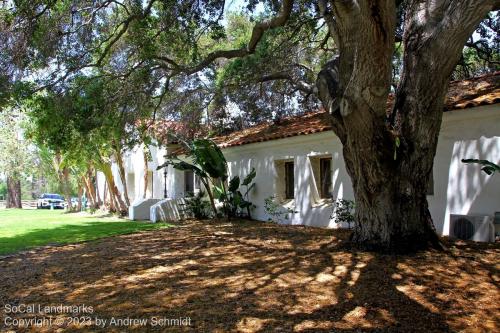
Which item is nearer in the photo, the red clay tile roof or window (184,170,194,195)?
the red clay tile roof

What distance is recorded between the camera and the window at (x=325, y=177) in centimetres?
1350

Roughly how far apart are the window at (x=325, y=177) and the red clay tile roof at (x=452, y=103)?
1129mm

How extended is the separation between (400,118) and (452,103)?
2.86 metres

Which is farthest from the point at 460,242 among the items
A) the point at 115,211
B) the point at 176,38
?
the point at 115,211

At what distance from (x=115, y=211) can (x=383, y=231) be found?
1992cm

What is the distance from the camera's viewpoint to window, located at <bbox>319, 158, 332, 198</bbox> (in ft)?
44.3

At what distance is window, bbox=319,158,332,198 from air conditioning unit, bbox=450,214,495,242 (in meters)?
4.48

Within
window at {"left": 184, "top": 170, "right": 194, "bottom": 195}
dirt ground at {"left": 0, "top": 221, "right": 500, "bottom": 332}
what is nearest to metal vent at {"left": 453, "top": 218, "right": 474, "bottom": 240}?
dirt ground at {"left": 0, "top": 221, "right": 500, "bottom": 332}

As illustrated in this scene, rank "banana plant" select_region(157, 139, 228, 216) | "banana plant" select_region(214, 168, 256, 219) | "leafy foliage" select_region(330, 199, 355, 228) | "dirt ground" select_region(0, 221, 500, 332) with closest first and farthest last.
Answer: "dirt ground" select_region(0, 221, 500, 332) → "leafy foliage" select_region(330, 199, 355, 228) → "banana plant" select_region(157, 139, 228, 216) → "banana plant" select_region(214, 168, 256, 219)

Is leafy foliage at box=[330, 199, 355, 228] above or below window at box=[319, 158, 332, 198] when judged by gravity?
below

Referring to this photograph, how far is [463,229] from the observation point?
9.13 metres

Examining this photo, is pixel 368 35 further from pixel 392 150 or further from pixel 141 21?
pixel 141 21

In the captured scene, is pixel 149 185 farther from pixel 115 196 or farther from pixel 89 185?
pixel 89 185

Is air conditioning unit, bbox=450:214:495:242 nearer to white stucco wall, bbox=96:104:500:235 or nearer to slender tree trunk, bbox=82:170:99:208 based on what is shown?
white stucco wall, bbox=96:104:500:235
